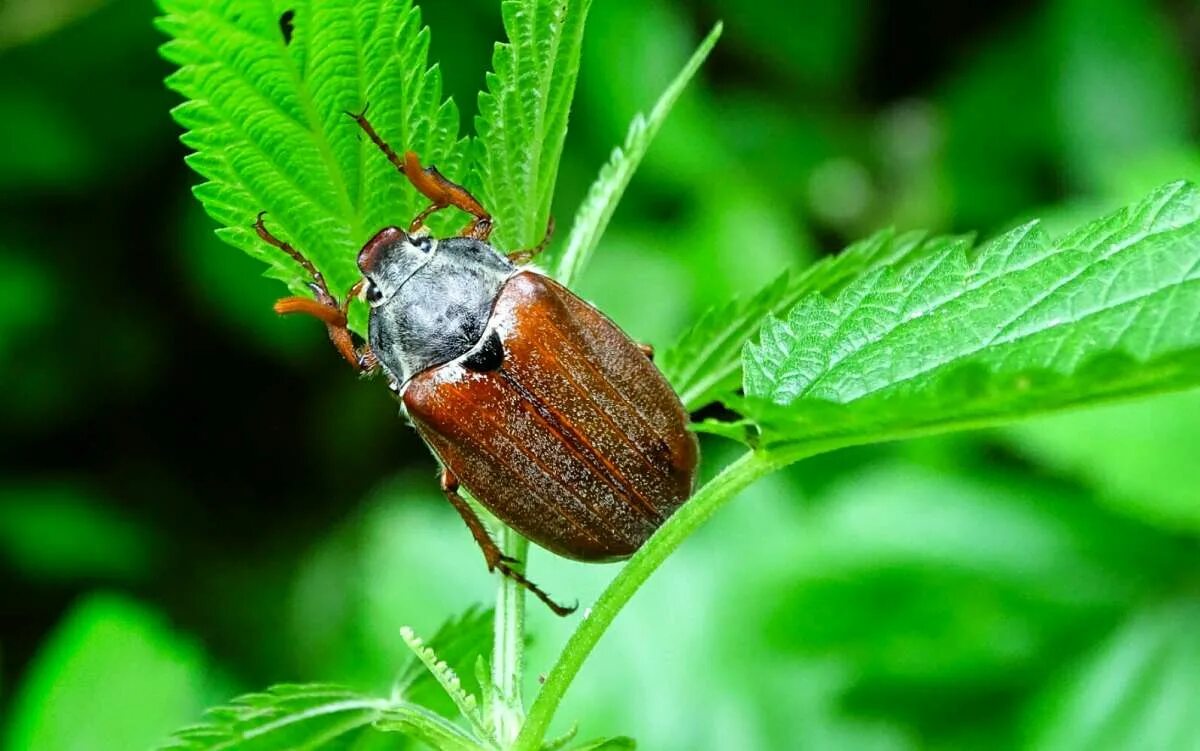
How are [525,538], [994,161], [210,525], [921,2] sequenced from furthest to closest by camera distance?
[921,2], [210,525], [994,161], [525,538]

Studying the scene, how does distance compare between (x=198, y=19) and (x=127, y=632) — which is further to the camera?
(x=127, y=632)

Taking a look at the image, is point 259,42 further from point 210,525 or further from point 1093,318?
point 210,525

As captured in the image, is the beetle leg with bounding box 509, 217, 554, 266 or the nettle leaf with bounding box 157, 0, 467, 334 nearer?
the nettle leaf with bounding box 157, 0, 467, 334

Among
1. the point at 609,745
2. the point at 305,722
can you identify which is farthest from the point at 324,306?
the point at 609,745

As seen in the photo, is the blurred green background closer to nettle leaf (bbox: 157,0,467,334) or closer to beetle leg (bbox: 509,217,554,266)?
beetle leg (bbox: 509,217,554,266)

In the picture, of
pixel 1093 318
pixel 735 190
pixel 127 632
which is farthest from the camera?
pixel 735 190

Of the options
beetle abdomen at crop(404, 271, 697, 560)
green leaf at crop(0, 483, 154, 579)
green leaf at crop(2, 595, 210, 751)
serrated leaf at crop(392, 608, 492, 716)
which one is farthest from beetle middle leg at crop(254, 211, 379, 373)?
green leaf at crop(0, 483, 154, 579)

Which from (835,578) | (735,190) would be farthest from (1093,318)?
(735,190)

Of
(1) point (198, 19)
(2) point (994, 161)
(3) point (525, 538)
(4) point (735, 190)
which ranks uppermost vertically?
(2) point (994, 161)
